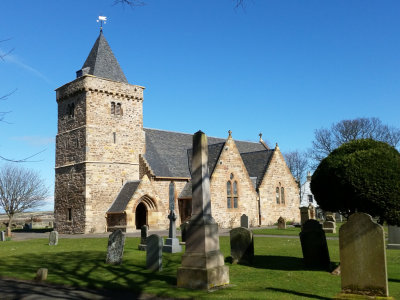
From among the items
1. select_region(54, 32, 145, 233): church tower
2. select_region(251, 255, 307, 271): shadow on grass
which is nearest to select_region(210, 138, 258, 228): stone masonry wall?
select_region(54, 32, 145, 233): church tower

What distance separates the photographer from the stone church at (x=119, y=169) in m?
32.1

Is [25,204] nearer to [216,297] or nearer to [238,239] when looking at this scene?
[238,239]

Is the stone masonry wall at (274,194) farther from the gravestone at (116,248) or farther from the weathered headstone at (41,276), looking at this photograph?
the weathered headstone at (41,276)

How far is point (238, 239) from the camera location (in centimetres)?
1342

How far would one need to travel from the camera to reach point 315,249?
12.1 m

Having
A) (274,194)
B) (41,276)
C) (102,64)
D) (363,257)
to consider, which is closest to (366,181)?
(363,257)

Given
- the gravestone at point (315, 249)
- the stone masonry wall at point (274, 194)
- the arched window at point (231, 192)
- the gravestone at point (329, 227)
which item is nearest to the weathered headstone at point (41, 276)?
the gravestone at point (315, 249)

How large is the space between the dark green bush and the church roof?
23046 millimetres

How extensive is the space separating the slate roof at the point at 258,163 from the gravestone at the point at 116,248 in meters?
25.5

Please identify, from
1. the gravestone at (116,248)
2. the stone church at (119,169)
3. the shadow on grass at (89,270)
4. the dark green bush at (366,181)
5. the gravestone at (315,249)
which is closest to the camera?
the dark green bush at (366,181)

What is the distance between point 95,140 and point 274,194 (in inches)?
716

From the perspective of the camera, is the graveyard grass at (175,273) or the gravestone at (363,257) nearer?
the gravestone at (363,257)

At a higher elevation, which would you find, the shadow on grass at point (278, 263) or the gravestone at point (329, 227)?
the gravestone at point (329, 227)

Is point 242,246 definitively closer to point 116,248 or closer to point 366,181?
point 116,248
